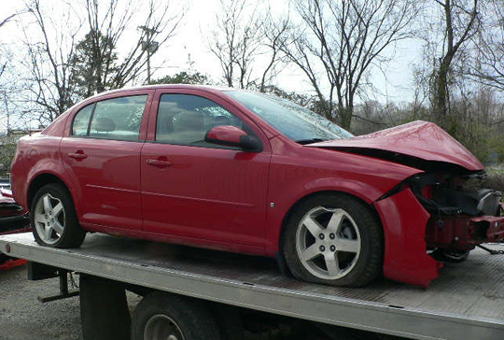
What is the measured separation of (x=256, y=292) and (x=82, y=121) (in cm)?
245

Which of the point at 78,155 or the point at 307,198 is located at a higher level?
the point at 78,155

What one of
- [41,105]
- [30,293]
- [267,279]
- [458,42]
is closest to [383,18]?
[458,42]

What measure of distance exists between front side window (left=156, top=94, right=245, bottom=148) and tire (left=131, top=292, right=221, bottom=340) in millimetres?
1119

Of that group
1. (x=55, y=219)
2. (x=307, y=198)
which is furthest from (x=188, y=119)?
(x=55, y=219)

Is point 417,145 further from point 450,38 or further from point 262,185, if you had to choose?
point 450,38

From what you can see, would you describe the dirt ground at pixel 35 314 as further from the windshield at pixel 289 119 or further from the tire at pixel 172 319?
the windshield at pixel 289 119

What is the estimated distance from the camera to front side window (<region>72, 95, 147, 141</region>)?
4098 mm

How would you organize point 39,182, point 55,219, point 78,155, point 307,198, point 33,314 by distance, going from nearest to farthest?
point 307,198 < point 78,155 < point 55,219 < point 39,182 < point 33,314

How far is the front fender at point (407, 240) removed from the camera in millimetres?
2826

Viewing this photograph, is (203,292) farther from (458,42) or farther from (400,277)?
(458,42)

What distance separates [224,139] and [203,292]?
1.00 metres

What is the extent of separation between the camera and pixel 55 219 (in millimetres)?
4422

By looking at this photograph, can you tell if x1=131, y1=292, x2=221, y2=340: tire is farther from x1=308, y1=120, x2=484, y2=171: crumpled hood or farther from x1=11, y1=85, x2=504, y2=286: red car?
x1=308, y1=120, x2=484, y2=171: crumpled hood

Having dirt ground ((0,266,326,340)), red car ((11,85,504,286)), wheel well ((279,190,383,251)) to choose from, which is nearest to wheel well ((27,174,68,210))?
red car ((11,85,504,286))
